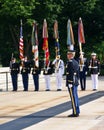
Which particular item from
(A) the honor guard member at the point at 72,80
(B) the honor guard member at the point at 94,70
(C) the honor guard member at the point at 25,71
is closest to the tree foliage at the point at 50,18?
(C) the honor guard member at the point at 25,71

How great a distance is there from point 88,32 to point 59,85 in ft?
80.5

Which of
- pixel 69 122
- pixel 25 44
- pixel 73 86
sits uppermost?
pixel 25 44

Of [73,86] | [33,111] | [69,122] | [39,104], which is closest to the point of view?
[69,122]

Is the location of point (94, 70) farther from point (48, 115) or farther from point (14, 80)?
point (48, 115)

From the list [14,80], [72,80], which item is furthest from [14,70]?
[72,80]

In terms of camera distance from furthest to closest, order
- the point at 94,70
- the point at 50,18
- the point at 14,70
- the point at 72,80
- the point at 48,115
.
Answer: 1. the point at 50,18
2. the point at 14,70
3. the point at 94,70
4. the point at 48,115
5. the point at 72,80

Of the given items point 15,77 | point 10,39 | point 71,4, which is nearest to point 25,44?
point 10,39

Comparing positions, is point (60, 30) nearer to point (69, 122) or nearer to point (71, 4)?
point (71, 4)

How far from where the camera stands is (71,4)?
47000 mm

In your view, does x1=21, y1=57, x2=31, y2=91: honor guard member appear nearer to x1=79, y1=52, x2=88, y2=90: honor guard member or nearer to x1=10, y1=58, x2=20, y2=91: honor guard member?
x1=10, y1=58, x2=20, y2=91: honor guard member

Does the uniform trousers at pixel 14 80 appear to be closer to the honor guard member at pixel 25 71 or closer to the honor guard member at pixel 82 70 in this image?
the honor guard member at pixel 25 71

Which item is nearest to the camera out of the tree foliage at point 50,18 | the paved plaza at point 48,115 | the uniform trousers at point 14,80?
the paved plaza at point 48,115

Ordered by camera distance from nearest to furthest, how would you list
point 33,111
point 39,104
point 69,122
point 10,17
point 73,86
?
point 69,122, point 73,86, point 33,111, point 39,104, point 10,17

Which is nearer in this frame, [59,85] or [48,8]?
[59,85]
